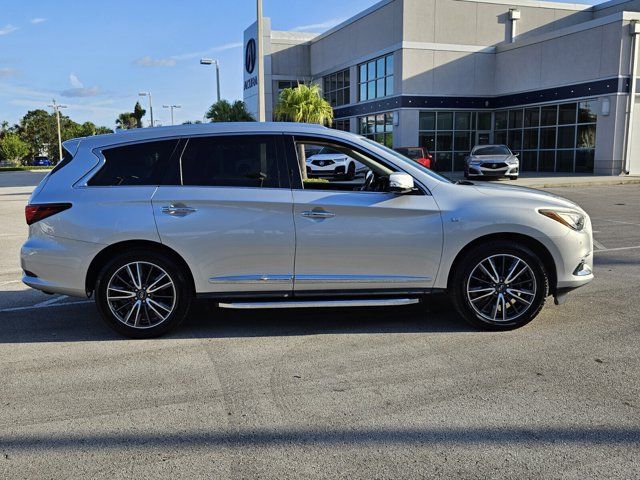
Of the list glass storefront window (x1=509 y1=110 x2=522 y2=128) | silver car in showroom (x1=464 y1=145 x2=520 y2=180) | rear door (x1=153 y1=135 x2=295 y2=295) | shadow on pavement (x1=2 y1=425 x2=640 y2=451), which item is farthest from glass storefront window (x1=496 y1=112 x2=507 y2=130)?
shadow on pavement (x1=2 y1=425 x2=640 y2=451)

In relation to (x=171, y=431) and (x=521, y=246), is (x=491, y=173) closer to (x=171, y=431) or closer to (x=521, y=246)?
(x=521, y=246)

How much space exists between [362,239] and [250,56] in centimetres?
4411

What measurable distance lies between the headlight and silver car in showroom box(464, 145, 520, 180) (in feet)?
66.6

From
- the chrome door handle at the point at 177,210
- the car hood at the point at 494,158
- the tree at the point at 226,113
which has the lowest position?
the chrome door handle at the point at 177,210

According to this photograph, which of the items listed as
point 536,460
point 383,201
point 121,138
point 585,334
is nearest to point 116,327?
point 121,138

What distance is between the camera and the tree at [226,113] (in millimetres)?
42616

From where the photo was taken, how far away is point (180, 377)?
426 cm

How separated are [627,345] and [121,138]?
15.5ft

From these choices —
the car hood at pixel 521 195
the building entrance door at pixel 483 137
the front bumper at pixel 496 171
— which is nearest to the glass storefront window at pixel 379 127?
the building entrance door at pixel 483 137

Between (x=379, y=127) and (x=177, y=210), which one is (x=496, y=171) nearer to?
(x=379, y=127)

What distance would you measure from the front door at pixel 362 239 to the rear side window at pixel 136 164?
123cm

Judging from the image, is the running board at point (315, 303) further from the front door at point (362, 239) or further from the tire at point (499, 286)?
the tire at point (499, 286)

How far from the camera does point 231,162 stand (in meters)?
5.16

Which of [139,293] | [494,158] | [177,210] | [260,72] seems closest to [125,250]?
[139,293]
